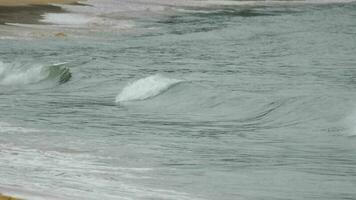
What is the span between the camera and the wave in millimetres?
34250

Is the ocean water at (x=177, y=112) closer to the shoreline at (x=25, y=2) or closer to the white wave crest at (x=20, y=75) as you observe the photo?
the white wave crest at (x=20, y=75)

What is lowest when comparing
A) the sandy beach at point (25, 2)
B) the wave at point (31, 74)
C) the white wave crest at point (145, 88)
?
the sandy beach at point (25, 2)

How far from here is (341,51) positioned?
1683 inches

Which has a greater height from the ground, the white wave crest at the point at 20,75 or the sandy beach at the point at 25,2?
the white wave crest at the point at 20,75

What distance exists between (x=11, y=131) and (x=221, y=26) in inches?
1348

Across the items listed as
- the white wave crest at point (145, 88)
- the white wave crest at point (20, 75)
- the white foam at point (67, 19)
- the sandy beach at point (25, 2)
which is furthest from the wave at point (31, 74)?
the sandy beach at point (25, 2)

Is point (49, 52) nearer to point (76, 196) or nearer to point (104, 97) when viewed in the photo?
point (104, 97)

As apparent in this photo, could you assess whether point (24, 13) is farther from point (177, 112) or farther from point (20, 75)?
point (177, 112)

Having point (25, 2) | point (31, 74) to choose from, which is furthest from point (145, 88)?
point (25, 2)

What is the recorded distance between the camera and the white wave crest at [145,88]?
30.2m

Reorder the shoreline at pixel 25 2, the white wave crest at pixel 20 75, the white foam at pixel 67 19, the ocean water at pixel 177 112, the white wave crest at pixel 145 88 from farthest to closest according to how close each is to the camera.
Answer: the shoreline at pixel 25 2 → the white foam at pixel 67 19 → the white wave crest at pixel 20 75 → the white wave crest at pixel 145 88 → the ocean water at pixel 177 112

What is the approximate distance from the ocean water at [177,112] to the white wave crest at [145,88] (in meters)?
0.05

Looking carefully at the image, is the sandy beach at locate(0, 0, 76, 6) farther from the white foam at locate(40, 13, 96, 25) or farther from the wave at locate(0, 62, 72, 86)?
the wave at locate(0, 62, 72, 86)

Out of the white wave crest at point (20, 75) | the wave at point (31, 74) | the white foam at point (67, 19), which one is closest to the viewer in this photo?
the white wave crest at point (20, 75)
